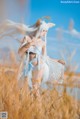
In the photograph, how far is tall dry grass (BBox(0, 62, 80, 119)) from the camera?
197 cm

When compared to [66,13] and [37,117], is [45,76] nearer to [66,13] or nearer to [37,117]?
[37,117]

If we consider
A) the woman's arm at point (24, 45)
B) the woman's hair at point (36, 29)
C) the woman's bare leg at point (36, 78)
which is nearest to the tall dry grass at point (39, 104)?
the woman's bare leg at point (36, 78)

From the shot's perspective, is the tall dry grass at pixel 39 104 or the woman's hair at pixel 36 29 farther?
the woman's hair at pixel 36 29

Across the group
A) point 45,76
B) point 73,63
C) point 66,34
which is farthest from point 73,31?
point 45,76

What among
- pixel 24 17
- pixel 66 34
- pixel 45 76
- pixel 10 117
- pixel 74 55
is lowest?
pixel 10 117

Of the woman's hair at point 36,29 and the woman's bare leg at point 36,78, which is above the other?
the woman's hair at point 36,29

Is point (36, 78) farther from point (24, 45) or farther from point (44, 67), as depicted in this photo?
point (24, 45)

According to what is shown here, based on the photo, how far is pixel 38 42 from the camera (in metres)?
2.06

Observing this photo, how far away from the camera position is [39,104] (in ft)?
6.50

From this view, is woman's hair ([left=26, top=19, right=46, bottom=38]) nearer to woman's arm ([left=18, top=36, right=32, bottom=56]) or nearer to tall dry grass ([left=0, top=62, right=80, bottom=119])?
woman's arm ([left=18, top=36, right=32, bottom=56])

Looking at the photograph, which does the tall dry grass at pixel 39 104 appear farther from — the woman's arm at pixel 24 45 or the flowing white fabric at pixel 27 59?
the woman's arm at pixel 24 45

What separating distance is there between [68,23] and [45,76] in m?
0.42

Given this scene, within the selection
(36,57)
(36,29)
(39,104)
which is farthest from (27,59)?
(39,104)

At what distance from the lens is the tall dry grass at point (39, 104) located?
1968mm
